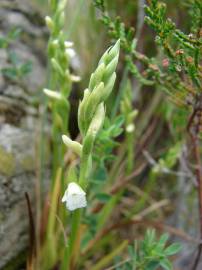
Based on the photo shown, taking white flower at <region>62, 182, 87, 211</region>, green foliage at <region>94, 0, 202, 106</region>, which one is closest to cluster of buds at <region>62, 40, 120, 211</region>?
white flower at <region>62, 182, 87, 211</region>

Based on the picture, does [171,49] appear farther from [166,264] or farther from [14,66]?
[14,66]

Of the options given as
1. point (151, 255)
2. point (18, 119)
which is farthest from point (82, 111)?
point (18, 119)

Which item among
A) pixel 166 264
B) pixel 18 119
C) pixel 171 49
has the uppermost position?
pixel 171 49

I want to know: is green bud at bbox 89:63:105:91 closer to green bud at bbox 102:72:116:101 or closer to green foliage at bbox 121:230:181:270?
green bud at bbox 102:72:116:101

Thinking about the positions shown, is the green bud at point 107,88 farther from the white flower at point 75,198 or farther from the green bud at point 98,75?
the white flower at point 75,198

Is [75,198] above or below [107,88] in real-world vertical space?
below

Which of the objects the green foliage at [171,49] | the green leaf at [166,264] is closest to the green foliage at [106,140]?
the green foliage at [171,49]

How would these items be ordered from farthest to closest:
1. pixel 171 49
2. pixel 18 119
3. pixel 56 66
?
pixel 18 119
pixel 56 66
pixel 171 49
